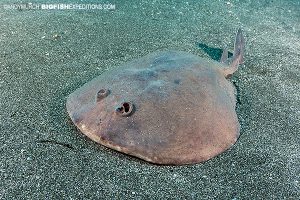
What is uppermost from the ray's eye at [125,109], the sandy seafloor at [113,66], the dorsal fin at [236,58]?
the ray's eye at [125,109]

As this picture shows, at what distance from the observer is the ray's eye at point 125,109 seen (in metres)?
2.61

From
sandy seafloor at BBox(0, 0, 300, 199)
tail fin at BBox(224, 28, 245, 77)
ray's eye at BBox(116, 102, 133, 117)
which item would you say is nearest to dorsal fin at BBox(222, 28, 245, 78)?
tail fin at BBox(224, 28, 245, 77)

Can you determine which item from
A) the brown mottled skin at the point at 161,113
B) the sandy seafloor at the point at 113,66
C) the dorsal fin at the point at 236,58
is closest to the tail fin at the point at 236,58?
the dorsal fin at the point at 236,58

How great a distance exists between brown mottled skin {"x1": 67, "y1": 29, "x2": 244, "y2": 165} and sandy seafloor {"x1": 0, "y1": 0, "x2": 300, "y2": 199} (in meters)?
0.18

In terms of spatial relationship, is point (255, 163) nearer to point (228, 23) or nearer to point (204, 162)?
point (204, 162)

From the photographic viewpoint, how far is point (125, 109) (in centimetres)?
265

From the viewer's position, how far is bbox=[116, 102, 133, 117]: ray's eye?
103 inches

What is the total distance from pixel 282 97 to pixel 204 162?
190 centimetres

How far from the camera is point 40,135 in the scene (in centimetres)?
297

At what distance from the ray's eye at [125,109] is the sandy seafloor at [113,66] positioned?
385 mm

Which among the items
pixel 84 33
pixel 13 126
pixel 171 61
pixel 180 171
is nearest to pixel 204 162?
pixel 180 171

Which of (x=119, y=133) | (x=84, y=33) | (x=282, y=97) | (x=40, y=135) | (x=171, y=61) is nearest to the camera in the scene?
(x=119, y=133)

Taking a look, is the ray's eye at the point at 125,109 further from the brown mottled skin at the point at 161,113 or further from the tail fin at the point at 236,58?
the tail fin at the point at 236,58

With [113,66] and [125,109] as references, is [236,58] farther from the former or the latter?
[125,109]
